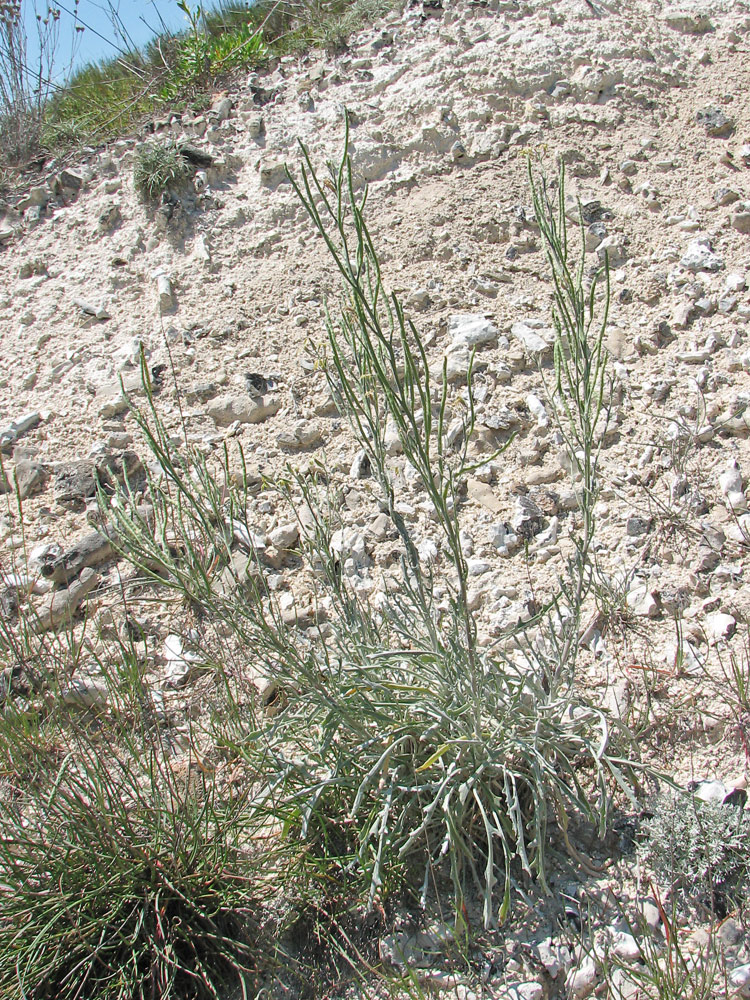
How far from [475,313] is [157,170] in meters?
1.95

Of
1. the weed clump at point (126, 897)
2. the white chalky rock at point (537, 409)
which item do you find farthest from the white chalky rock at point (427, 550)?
the weed clump at point (126, 897)

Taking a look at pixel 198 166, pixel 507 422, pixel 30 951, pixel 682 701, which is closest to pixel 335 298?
pixel 507 422

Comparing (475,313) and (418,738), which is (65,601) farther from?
(475,313)

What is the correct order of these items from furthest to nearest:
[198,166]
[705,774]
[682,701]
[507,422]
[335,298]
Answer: [198,166] < [335,298] < [507,422] < [682,701] < [705,774]

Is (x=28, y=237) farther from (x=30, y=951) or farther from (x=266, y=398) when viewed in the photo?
(x=30, y=951)

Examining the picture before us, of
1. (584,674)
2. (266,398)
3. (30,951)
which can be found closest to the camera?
(30,951)

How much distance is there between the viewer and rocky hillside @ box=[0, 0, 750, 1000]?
7.37 feet

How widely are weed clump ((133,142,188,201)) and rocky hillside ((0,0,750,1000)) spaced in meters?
0.07

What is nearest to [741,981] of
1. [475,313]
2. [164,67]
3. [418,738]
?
[418,738]

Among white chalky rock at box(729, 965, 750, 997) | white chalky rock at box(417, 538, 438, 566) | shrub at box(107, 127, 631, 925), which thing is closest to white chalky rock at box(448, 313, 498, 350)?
white chalky rock at box(417, 538, 438, 566)

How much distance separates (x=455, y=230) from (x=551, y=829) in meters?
2.53

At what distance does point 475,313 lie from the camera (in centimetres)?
308

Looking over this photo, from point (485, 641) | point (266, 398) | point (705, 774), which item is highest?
point (266, 398)

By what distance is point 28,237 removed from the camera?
13.4 ft
